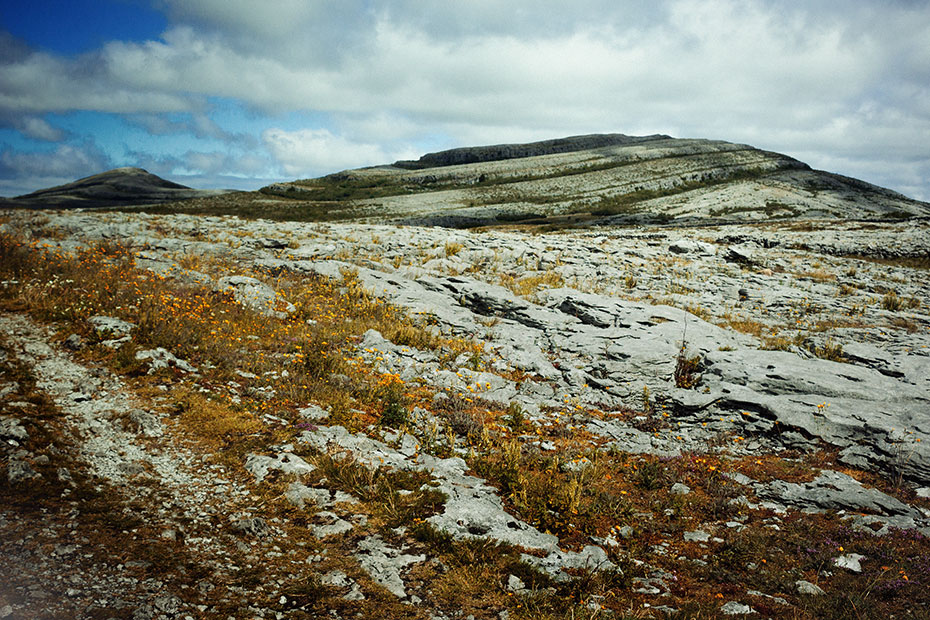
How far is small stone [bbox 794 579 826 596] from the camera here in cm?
432

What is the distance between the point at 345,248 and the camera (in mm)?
19516

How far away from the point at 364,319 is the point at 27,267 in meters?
8.37

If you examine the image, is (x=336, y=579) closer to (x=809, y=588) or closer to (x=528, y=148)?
(x=809, y=588)

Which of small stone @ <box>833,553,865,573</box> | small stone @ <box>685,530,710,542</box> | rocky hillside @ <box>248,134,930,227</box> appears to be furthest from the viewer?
rocky hillside @ <box>248,134,930,227</box>

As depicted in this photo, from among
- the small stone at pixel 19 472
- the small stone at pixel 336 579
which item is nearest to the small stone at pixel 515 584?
the small stone at pixel 336 579

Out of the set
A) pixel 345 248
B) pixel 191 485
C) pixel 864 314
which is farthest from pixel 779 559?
pixel 345 248

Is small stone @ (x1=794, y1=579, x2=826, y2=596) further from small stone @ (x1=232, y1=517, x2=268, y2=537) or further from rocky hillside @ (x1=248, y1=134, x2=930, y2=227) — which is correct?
rocky hillside @ (x1=248, y1=134, x2=930, y2=227)

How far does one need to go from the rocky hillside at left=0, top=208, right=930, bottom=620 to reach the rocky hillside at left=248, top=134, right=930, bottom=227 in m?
49.8

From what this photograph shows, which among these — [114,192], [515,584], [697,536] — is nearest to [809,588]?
[697,536]

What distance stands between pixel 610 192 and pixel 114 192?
165349 millimetres

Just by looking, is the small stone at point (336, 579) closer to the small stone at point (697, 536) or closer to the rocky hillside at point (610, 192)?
the small stone at point (697, 536)

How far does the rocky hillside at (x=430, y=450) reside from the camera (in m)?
4.10

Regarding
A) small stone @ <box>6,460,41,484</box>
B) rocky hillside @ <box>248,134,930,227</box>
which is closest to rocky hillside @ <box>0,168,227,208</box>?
rocky hillside @ <box>248,134,930,227</box>

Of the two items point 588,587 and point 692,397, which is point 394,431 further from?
point 692,397
